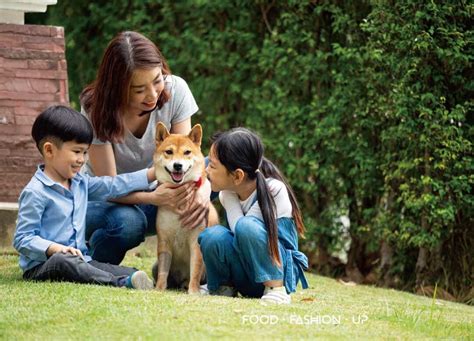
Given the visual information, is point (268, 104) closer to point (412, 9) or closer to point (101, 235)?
point (412, 9)

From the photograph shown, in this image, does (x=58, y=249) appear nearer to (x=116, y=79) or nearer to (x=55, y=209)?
(x=55, y=209)

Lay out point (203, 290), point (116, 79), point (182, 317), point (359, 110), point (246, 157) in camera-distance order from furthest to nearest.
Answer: point (359, 110)
point (116, 79)
point (203, 290)
point (246, 157)
point (182, 317)

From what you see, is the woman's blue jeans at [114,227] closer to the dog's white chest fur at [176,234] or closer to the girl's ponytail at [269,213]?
the dog's white chest fur at [176,234]

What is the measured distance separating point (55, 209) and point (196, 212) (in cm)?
74

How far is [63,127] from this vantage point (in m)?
5.18

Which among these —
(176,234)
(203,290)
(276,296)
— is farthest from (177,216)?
(276,296)

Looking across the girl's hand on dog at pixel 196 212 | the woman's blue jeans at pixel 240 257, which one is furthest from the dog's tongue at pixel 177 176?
the woman's blue jeans at pixel 240 257

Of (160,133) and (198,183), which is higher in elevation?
(160,133)

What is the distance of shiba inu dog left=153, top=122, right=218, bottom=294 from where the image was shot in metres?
5.27

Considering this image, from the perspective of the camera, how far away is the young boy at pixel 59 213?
5090 mm

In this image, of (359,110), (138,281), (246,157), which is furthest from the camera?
(359,110)

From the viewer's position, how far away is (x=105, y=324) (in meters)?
4.12

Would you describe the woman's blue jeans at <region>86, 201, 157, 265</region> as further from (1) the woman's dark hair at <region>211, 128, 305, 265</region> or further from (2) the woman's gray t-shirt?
(1) the woman's dark hair at <region>211, 128, 305, 265</region>

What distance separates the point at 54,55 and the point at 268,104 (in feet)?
6.24
